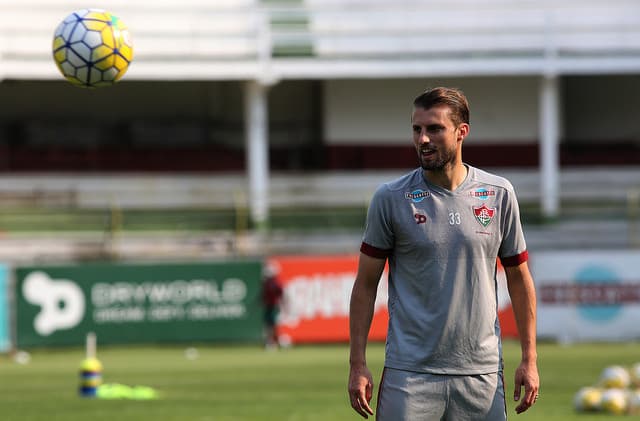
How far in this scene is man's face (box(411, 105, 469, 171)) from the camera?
5.50 metres

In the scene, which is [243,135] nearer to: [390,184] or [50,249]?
[50,249]

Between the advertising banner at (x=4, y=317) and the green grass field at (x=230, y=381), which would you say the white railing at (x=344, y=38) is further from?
the green grass field at (x=230, y=381)

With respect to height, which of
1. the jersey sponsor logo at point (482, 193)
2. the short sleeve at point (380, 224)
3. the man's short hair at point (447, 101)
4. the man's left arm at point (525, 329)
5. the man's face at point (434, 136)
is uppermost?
the man's short hair at point (447, 101)

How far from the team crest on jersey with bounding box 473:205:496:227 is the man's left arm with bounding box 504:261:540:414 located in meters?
0.29

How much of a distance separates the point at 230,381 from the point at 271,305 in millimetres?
7397

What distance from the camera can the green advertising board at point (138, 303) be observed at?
24172 millimetres

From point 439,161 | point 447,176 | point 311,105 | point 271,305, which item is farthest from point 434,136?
point 311,105

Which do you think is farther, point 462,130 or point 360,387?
point 462,130

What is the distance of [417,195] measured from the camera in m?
5.62

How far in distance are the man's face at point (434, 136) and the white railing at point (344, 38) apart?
27.0m

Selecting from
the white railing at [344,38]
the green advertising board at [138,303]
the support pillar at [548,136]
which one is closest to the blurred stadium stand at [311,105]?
the white railing at [344,38]

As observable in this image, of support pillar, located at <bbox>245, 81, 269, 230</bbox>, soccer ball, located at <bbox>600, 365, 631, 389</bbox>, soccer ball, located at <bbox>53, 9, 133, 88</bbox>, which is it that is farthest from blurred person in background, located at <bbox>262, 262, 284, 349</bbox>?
soccer ball, located at <bbox>53, 9, 133, 88</bbox>

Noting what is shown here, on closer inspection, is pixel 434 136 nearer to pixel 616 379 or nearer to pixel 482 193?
pixel 482 193

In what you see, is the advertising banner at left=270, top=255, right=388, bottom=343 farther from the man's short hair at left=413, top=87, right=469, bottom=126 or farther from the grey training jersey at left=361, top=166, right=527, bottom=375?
the man's short hair at left=413, top=87, right=469, bottom=126
